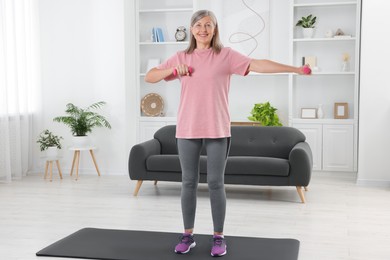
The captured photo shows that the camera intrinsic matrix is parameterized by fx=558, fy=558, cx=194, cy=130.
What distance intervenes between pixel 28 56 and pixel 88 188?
198 cm

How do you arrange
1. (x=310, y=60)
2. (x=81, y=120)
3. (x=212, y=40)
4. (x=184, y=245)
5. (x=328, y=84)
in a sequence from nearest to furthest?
(x=212, y=40)
(x=184, y=245)
(x=81, y=120)
(x=310, y=60)
(x=328, y=84)

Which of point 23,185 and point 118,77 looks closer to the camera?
point 23,185

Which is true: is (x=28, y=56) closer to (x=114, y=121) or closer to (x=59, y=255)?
(x=114, y=121)

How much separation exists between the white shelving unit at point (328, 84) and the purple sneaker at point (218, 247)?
368 cm

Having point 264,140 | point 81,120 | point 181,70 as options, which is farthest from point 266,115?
point 181,70

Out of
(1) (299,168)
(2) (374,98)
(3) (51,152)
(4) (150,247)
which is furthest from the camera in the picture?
(3) (51,152)

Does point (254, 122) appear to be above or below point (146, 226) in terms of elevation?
above

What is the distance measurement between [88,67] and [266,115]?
7.42 ft

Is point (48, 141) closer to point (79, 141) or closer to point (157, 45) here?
point (79, 141)

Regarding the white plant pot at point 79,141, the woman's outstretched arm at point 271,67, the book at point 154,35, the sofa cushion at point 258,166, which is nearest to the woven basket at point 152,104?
the book at point 154,35

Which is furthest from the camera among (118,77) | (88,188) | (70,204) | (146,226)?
(118,77)

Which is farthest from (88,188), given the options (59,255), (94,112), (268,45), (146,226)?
(268,45)

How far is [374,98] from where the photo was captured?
594 cm

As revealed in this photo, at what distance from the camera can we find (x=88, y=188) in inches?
234
